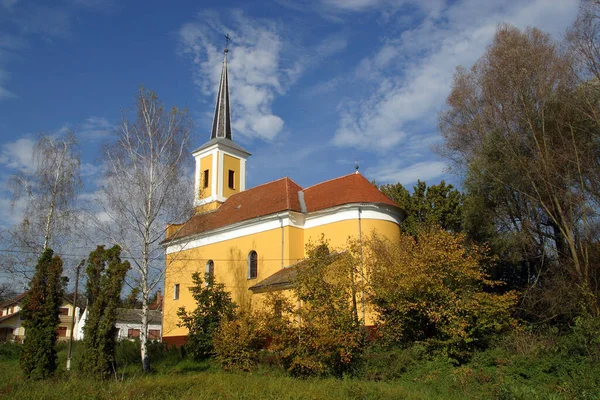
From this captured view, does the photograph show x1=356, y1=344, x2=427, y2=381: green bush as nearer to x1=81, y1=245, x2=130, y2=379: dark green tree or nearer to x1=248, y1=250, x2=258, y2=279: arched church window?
x1=81, y1=245, x2=130, y2=379: dark green tree

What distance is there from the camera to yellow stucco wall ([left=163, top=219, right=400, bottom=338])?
24.7 meters

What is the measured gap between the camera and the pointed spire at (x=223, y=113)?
36531 millimetres

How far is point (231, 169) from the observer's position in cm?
3462

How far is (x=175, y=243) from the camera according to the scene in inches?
859

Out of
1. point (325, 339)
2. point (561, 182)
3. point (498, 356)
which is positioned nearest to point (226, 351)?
point (325, 339)

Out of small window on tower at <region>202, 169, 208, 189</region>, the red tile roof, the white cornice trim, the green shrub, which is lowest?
the green shrub

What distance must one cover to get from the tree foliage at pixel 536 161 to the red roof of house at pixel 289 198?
5.57 metres

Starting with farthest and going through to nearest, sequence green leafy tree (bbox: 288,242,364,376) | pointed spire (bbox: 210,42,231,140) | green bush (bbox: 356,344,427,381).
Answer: pointed spire (bbox: 210,42,231,140)
green bush (bbox: 356,344,427,381)
green leafy tree (bbox: 288,242,364,376)

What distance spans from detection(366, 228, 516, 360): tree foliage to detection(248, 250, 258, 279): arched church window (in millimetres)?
9752

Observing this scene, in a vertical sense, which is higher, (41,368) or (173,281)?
(173,281)

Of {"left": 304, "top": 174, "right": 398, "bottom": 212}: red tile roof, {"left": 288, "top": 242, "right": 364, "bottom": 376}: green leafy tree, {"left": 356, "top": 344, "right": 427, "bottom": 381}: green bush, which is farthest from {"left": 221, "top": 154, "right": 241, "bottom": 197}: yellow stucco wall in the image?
{"left": 356, "top": 344, "right": 427, "bottom": 381}: green bush

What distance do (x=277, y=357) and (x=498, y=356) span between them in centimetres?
749

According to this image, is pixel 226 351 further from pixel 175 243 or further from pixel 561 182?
pixel 561 182

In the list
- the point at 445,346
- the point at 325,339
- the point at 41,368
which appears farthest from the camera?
the point at 445,346
